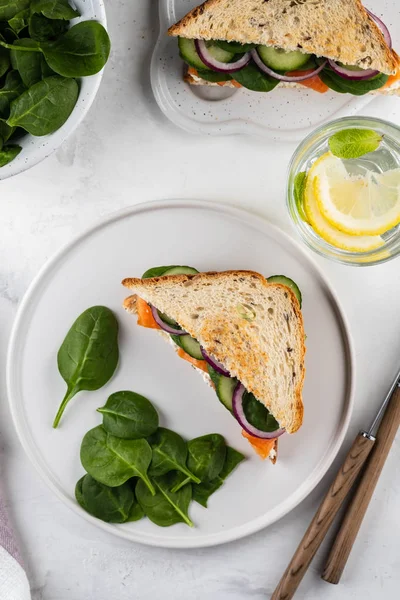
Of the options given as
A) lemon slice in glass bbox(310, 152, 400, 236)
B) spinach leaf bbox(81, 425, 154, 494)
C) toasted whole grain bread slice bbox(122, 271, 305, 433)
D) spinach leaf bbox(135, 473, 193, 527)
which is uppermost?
lemon slice in glass bbox(310, 152, 400, 236)

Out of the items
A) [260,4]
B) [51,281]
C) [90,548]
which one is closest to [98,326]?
[51,281]

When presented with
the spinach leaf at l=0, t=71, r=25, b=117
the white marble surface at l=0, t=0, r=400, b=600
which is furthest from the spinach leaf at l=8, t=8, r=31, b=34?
the white marble surface at l=0, t=0, r=400, b=600

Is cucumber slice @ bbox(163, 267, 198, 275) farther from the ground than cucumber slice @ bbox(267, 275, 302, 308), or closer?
closer

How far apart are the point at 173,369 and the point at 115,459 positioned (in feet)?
0.93

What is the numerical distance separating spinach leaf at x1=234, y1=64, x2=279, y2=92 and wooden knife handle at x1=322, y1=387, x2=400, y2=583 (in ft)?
2.84

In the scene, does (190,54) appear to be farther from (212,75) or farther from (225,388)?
(225,388)

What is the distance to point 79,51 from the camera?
1.45 metres

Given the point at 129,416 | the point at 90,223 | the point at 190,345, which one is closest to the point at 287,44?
the point at 90,223

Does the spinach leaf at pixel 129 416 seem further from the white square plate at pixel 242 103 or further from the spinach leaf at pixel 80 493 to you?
the white square plate at pixel 242 103

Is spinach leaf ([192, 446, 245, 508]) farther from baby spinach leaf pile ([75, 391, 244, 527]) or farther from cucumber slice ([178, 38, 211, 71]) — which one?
cucumber slice ([178, 38, 211, 71])

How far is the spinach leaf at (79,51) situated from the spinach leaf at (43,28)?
0.08 ft

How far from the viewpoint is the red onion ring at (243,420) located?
1.63 m

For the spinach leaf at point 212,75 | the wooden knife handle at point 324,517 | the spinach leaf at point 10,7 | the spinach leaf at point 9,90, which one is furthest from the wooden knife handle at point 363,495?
the spinach leaf at point 10,7

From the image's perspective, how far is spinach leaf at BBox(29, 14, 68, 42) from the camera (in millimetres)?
1439
